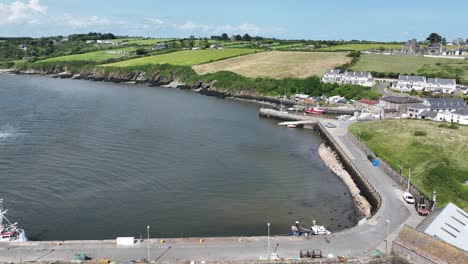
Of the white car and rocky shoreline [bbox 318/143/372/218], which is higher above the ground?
the white car

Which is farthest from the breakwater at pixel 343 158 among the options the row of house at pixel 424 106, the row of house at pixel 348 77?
the row of house at pixel 348 77

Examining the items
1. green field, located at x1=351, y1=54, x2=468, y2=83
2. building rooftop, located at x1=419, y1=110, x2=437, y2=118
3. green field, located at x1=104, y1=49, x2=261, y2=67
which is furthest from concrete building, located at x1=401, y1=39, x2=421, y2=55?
building rooftop, located at x1=419, y1=110, x2=437, y2=118

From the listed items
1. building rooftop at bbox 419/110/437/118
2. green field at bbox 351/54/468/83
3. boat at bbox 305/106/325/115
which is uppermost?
green field at bbox 351/54/468/83

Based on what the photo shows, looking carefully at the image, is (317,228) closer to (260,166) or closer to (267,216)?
(267,216)

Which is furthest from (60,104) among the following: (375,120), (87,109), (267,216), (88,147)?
(267,216)

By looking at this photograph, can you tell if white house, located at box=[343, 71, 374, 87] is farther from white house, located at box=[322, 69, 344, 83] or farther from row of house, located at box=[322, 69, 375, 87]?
white house, located at box=[322, 69, 344, 83]

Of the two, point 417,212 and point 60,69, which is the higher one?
point 60,69
